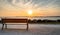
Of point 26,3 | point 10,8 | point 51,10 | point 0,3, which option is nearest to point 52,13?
point 51,10

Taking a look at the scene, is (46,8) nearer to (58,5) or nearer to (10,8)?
(58,5)

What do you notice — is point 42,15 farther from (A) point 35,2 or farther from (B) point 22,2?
(B) point 22,2

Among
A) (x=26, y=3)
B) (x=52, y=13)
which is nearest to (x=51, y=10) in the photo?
(x=52, y=13)

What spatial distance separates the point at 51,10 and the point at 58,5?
0.52m

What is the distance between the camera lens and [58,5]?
8.78 metres

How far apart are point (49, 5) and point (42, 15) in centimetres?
75

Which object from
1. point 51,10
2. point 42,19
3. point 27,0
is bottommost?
point 42,19

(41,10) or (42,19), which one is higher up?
(41,10)

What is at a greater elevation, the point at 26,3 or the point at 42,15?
the point at 26,3

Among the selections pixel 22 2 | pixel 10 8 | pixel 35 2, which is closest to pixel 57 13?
pixel 35 2

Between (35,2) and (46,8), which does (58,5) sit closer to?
(46,8)

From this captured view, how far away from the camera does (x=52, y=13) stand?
8.88m

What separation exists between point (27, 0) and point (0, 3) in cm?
168

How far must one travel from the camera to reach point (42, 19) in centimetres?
879
